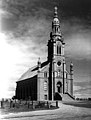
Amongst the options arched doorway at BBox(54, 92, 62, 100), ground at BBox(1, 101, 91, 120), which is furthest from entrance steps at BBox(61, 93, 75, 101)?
ground at BBox(1, 101, 91, 120)

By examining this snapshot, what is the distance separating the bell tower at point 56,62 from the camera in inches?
1531

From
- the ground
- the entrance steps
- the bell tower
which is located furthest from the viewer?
the bell tower

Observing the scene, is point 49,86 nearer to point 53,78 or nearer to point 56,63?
point 53,78

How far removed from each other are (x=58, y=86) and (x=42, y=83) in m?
2.66

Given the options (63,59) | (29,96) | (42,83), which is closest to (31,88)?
(29,96)

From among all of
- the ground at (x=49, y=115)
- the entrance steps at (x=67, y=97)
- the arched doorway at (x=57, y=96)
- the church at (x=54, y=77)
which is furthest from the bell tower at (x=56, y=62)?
the ground at (x=49, y=115)

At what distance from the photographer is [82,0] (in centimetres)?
1606

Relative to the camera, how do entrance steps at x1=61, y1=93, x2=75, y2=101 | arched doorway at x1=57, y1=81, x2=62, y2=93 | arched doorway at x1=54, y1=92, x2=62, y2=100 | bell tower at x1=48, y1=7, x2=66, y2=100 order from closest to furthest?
entrance steps at x1=61, y1=93, x2=75, y2=101, arched doorway at x1=54, y1=92, x2=62, y2=100, bell tower at x1=48, y1=7, x2=66, y2=100, arched doorway at x1=57, y1=81, x2=62, y2=93

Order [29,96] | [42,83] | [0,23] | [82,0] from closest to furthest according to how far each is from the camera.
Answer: [0,23] → [82,0] → [42,83] → [29,96]

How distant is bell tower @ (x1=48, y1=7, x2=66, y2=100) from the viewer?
128 feet

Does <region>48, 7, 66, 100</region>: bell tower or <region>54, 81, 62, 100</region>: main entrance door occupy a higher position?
<region>48, 7, 66, 100</region>: bell tower

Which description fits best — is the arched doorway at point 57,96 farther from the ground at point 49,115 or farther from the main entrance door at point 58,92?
the ground at point 49,115

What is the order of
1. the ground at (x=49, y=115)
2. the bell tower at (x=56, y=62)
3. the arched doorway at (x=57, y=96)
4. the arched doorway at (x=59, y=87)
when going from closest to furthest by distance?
the ground at (x=49, y=115), the arched doorway at (x=57, y=96), the bell tower at (x=56, y=62), the arched doorway at (x=59, y=87)

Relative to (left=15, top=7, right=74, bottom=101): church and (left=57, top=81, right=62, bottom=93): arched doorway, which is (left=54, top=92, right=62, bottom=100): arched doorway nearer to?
(left=15, top=7, right=74, bottom=101): church
